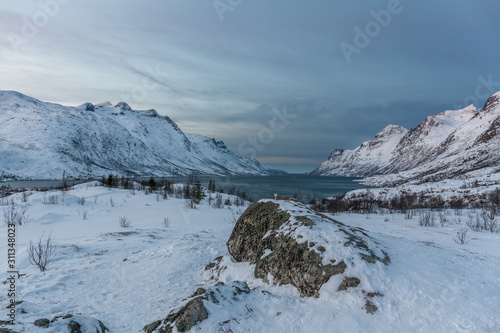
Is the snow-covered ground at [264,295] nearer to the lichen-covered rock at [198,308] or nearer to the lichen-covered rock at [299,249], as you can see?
the lichen-covered rock at [198,308]

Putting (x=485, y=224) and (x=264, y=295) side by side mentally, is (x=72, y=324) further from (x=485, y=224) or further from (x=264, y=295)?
(x=485, y=224)

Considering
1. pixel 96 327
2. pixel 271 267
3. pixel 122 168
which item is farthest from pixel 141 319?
pixel 122 168

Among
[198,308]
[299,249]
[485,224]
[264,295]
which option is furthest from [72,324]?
[485,224]

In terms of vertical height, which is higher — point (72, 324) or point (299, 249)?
point (299, 249)

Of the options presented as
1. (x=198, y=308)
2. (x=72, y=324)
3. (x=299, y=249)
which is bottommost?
(x=72, y=324)

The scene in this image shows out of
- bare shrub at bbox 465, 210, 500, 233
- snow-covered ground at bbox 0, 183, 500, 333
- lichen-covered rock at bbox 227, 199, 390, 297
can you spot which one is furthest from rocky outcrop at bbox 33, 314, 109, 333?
bare shrub at bbox 465, 210, 500, 233

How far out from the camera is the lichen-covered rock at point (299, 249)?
4730 millimetres

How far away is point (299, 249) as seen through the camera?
527 cm

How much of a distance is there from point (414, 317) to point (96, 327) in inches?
192

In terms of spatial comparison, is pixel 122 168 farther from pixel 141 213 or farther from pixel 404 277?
pixel 404 277

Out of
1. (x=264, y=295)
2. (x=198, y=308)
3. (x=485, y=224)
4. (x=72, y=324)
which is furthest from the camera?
(x=485, y=224)

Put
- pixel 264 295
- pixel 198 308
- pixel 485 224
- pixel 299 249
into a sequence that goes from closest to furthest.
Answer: pixel 198 308, pixel 264 295, pixel 299 249, pixel 485 224

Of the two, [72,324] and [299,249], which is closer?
[72,324]

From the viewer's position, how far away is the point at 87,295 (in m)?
5.18
